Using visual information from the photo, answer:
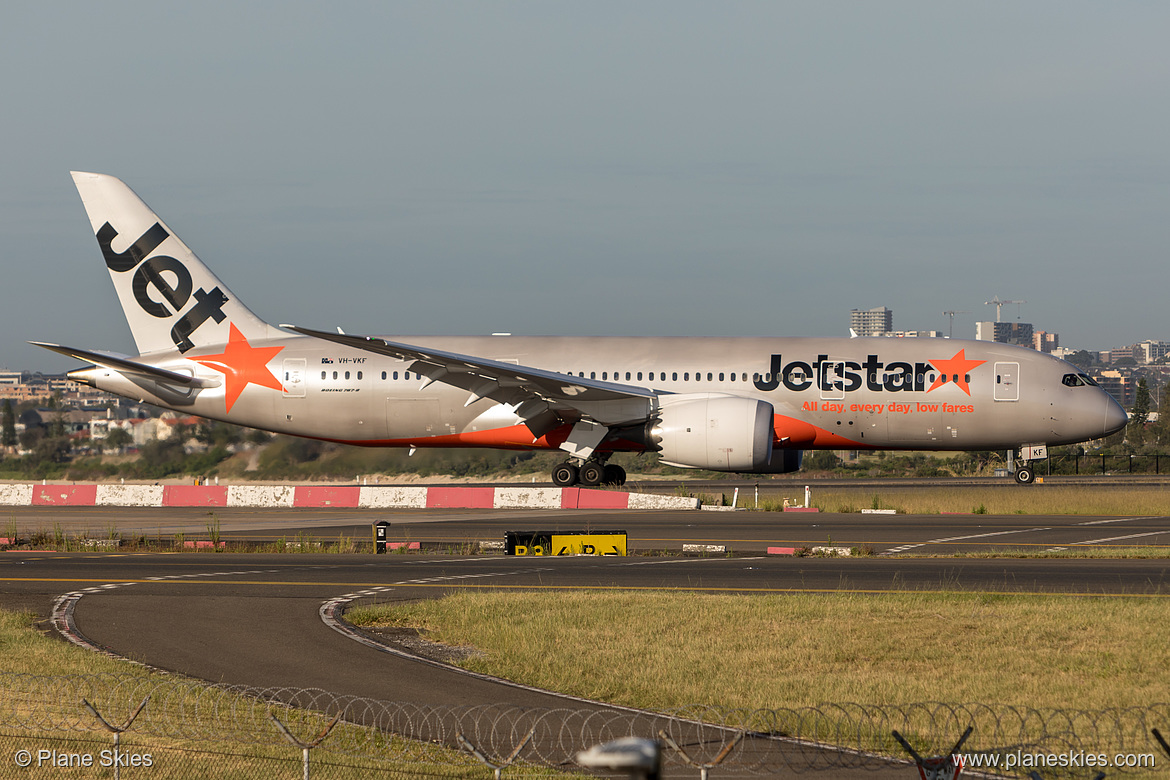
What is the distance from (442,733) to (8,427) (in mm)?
46268

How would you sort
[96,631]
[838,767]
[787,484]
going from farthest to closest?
[787,484] < [96,631] < [838,767]

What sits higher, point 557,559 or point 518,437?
point 518,437

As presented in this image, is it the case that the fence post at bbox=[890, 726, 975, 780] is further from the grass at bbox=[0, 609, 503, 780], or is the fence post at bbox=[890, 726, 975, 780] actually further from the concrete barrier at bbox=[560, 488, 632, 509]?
the concrete barrier at bbox=[560, 488, 632, 509]

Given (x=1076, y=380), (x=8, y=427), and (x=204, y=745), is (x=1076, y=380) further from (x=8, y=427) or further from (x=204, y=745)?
(x=8, y=427)

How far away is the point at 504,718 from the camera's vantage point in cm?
1045

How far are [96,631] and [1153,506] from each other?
2744cm

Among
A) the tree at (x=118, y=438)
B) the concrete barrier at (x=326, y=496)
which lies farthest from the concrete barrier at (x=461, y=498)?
the tree at (x=118, y=438)

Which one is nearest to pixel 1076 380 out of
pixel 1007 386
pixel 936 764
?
pixel 1007 386

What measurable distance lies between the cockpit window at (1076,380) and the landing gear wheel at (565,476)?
15375 millimetres

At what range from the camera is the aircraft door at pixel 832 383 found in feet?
114

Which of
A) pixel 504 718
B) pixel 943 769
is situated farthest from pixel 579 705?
pixel 943 769

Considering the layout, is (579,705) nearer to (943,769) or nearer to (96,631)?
(943,769)

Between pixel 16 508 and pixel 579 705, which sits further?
pixel 16 508

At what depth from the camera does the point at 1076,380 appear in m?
35.6
